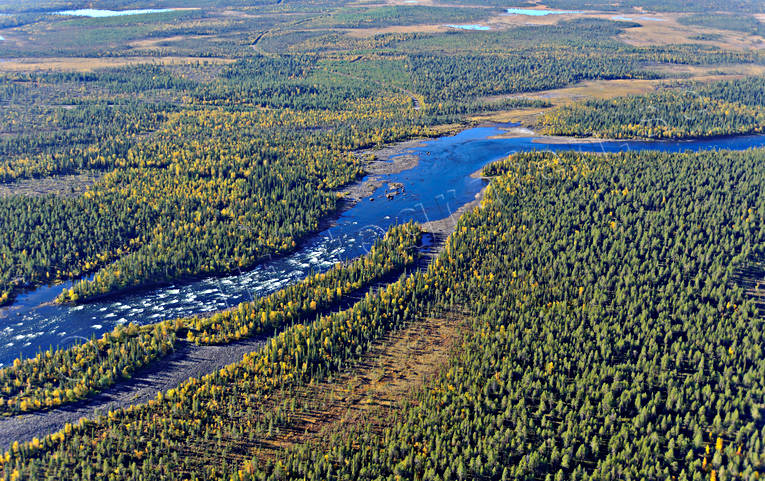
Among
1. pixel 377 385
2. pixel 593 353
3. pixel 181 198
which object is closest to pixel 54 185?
pixel 181 198

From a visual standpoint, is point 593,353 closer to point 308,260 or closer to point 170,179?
point 308,260

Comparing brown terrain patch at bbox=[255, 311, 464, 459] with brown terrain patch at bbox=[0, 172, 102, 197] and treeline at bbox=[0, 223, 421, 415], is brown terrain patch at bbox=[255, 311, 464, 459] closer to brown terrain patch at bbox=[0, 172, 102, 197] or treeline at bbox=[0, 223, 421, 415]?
treeline at bbox=[0, 223, 421, 415]

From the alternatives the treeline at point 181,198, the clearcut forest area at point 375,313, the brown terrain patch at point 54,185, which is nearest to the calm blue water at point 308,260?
the clearcut forest area at point 375,313

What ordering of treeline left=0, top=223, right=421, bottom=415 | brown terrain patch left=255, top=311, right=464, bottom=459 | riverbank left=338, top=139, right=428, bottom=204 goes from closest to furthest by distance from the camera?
brown terrain patch left=255, top=311, right=464, bottom=459, treeline left=0, top=223, right=421, bottom=415, riverbank left=338, top=139, right=428, bottom=204

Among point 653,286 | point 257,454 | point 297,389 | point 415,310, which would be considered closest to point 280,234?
point 415,310

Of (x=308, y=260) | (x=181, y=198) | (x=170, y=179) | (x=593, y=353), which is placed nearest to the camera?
(x=593, y=353)

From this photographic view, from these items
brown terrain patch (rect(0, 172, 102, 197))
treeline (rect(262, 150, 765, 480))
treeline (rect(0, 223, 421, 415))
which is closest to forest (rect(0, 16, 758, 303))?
brown terrain patch (rect(0, 172, 102, 197))

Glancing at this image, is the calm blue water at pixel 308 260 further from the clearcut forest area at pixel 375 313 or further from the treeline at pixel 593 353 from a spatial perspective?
the treeline at pixel 593 353
